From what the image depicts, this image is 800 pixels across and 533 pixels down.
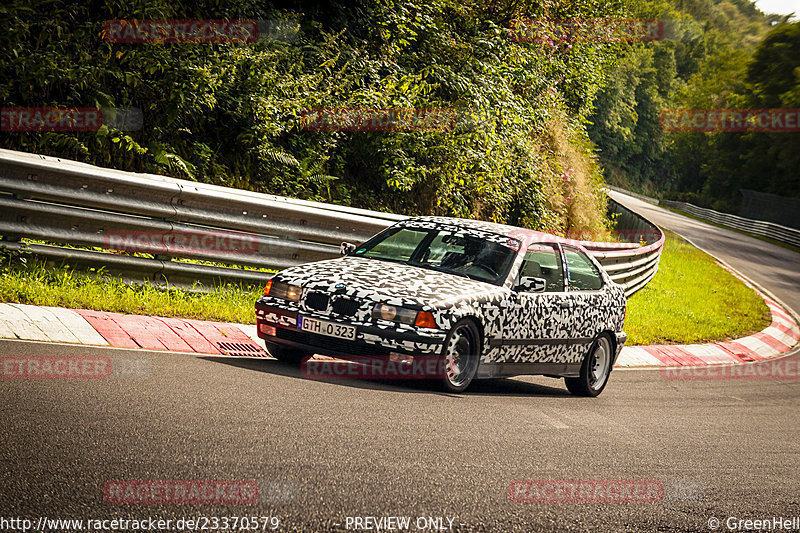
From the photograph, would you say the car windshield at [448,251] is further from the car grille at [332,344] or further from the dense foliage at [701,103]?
the dense foliage at [701,103]

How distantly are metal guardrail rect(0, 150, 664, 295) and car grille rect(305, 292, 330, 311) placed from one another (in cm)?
257

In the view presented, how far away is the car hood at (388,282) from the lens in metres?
7.29

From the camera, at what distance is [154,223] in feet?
30.4

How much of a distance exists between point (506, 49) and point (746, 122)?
5780cm

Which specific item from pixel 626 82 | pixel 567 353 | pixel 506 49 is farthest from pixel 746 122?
pixel 567 353

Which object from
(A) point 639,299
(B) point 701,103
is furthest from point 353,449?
(B) point 701,103

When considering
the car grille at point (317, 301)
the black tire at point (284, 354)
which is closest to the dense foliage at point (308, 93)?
the black tire at point (284, 354)

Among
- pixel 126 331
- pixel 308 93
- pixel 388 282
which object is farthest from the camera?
pixel 308 93

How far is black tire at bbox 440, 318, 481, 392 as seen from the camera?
7.37 metres

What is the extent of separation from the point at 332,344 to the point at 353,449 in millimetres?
2027

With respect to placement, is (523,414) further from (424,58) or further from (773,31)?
(773,31)

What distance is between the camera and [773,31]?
207 feet

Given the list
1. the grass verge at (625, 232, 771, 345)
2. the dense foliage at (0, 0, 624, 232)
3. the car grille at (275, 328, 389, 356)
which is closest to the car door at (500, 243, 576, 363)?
the car grille at (275, 328, 389, 356)

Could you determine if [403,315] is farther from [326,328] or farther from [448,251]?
[448,251]
